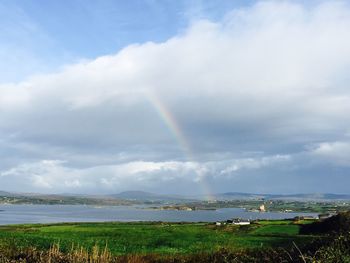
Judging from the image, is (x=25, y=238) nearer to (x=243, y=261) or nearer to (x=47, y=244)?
(x=47, y=244)

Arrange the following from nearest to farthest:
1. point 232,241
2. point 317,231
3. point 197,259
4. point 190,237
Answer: point 197,259, point 232,241, point 190,237, point 317,231

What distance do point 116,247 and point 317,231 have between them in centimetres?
3608

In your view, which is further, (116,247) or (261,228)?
(261,228)

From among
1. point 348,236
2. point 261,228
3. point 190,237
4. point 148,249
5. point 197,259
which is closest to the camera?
point 348,236

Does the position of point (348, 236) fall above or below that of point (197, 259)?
above

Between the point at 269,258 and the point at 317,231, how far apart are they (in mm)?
51289

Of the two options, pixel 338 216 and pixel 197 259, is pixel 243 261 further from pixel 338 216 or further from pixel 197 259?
pixel 338 216

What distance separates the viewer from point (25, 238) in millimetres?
50344

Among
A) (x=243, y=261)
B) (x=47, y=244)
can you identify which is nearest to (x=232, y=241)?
(x=47, y=244)

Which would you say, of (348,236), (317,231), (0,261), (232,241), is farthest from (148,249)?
(317,231)

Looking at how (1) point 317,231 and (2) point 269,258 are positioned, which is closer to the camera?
(2) point 269,258

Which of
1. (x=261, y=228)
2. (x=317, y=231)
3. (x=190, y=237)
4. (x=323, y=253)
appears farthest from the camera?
(x=261, y=228)

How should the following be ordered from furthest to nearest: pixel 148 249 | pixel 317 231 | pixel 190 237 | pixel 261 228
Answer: pixel 261 228
pixel 317 231
pixel 190 237
pixel 148 249

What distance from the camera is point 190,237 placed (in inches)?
2149
